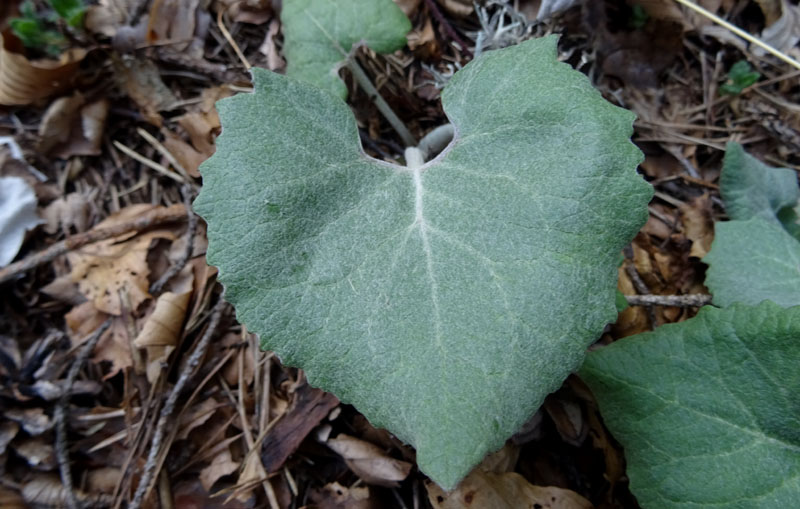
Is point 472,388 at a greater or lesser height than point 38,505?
greater

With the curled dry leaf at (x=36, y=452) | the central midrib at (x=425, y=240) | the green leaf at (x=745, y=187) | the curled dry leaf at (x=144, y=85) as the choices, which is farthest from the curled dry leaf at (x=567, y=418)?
the curled dry leaf at (x=144, y=85)

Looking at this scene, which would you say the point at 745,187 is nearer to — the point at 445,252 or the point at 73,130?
the point at 445,252

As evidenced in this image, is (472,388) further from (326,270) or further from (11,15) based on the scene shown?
(11,15)

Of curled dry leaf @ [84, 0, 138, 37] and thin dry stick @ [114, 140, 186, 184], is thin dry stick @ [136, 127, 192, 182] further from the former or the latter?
curled dry leaf @ [84, 0, 138, 37]

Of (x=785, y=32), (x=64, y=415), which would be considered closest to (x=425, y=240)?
(x=64, y=415)

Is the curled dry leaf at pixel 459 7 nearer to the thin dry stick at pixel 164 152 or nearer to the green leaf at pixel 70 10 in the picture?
the thin dry stick at pixel 164 152

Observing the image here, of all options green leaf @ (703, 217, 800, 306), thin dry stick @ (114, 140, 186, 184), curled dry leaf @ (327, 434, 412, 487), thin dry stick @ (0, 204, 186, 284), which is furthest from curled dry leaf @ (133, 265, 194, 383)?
green leaf @ (703, 217, 800, 306)

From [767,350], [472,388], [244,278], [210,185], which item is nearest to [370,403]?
[472,388]
